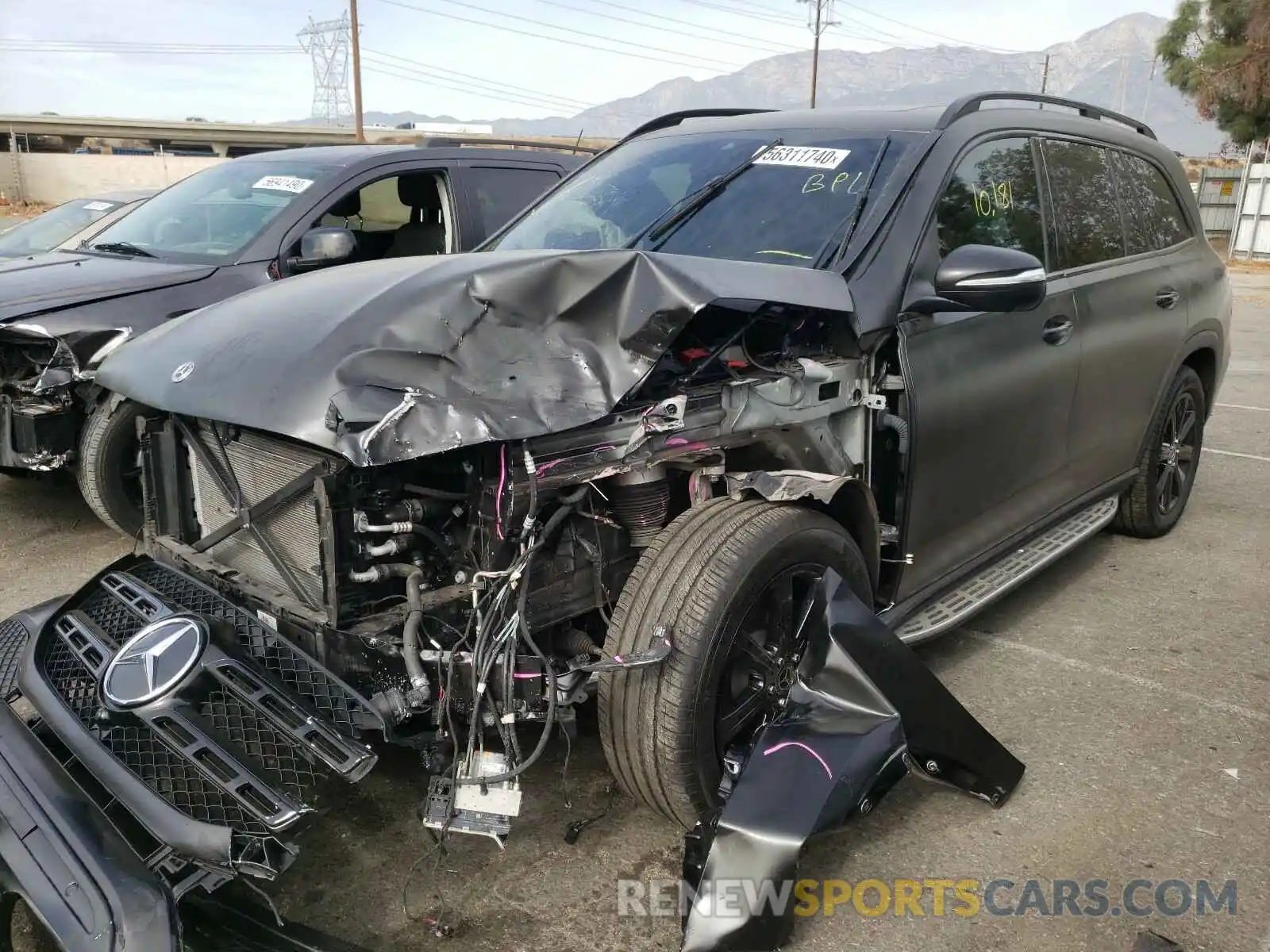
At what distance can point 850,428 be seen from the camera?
3.07 m

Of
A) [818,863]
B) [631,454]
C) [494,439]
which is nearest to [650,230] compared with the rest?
[631,454]

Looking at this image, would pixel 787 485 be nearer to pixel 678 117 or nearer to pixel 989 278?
pixel 989 278

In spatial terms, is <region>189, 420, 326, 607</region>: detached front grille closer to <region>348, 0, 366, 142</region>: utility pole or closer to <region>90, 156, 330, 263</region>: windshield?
<region>90, 156, 330, 263</region>: windshield

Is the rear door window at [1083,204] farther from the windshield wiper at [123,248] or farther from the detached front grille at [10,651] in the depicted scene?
the windshield wiper at [123,248]

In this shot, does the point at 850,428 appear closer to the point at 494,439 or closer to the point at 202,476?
the point at 494,439

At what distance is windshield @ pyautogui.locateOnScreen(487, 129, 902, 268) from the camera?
3158 mm

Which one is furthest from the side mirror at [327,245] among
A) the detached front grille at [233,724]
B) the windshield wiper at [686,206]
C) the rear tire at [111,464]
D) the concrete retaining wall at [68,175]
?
the concrete retaining wall at [68,175]

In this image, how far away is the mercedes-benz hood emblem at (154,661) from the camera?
2213 mm

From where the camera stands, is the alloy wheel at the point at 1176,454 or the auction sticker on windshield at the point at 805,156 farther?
the alloy wheel at the point at 1176,454

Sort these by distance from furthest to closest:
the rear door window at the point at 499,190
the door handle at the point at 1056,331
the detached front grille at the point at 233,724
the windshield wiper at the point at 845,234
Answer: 1. the rear door window at the point at 499,190
2. the door handle at the point at 1056,331
3. the windshield wiper at the point at 845,234
4. the detached front grille at the point at 233,724

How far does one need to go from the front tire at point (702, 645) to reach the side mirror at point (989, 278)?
81 cm

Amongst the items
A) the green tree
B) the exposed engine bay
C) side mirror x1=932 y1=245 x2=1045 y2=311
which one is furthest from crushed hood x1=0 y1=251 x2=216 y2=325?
the green tree

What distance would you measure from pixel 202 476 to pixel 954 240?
2.44m

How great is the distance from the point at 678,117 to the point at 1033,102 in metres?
1.44
